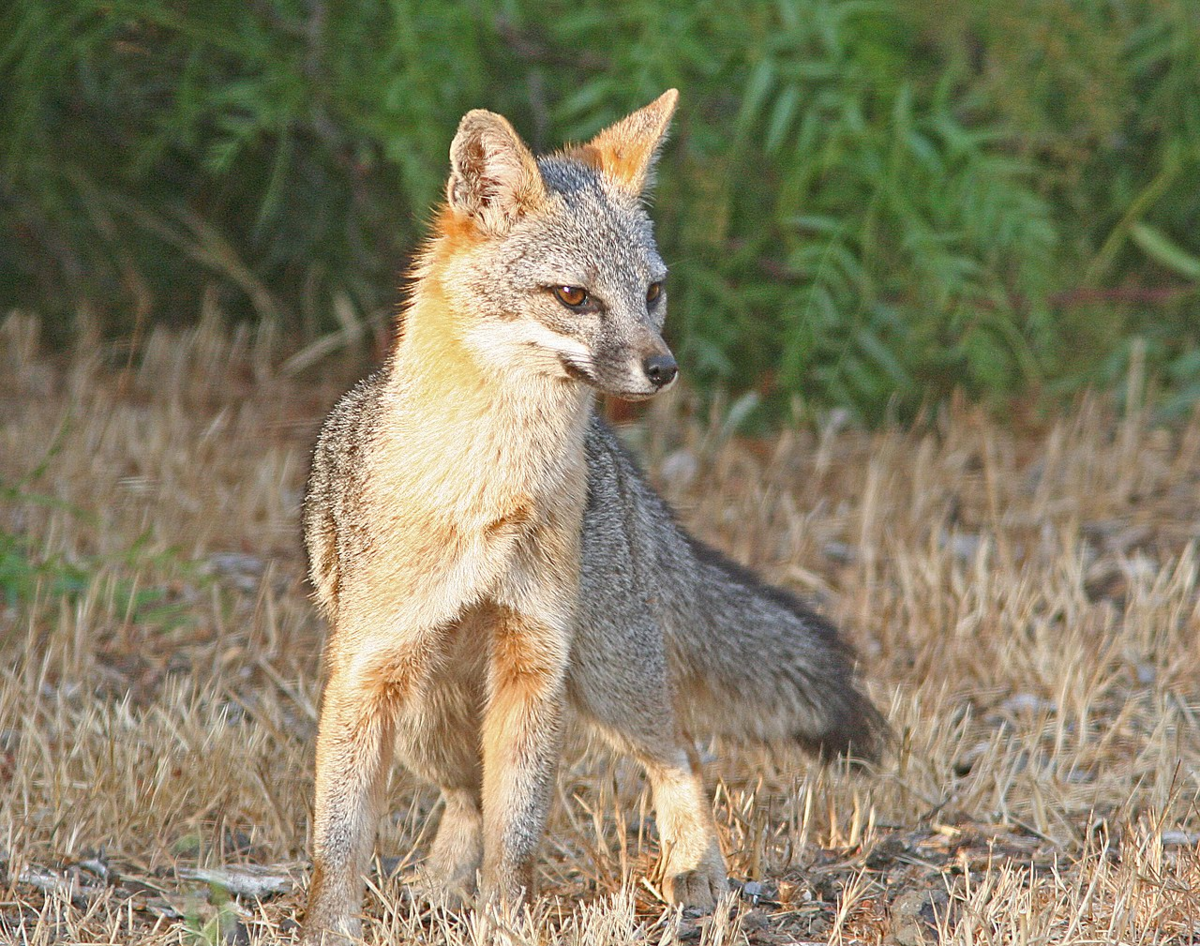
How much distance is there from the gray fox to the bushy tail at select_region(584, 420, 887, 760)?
221 mm

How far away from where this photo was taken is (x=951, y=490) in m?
6.48

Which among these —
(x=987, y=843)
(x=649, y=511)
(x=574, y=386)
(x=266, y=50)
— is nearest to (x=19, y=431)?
(x=266, y=50)

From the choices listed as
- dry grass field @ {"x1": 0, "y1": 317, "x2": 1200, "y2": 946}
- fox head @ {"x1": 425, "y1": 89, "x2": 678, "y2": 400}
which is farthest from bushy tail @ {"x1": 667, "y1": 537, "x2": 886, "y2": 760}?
fox head @ {"x1": 425, "y1": 89, "x2": 678, "y2": 400}

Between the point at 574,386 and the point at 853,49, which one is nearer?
the point at 574,386

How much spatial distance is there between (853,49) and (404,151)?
1856mm

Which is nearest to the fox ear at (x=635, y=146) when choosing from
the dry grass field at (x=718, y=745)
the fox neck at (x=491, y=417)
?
the fox neck at (x=491, y=417)

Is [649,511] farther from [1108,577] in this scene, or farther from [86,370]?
[86,370]

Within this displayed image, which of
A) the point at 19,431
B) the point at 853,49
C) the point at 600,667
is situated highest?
the point at 853,49

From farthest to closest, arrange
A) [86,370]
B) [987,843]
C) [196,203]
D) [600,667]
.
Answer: [196,203], [86,370], [987,843], [600,667]

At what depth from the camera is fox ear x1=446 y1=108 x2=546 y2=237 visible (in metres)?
3.43

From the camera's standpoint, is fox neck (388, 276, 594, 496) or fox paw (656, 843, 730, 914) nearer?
fox neck (388, 276, 594, 496)

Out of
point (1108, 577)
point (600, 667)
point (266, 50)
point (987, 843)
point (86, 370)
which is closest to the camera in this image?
point (600, 667)

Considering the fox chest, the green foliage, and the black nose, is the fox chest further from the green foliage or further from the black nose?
the green foliage

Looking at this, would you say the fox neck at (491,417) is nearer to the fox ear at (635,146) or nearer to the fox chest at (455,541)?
the fox chest at (455,541)
